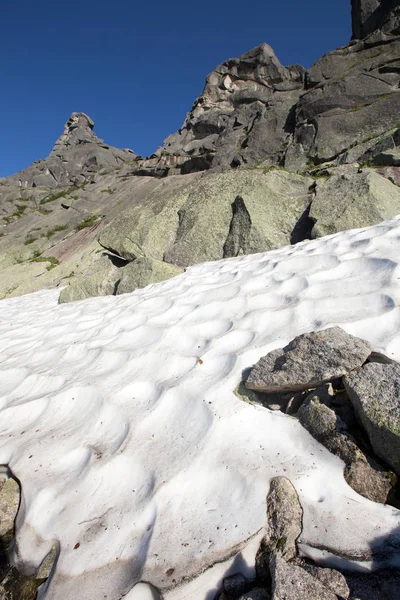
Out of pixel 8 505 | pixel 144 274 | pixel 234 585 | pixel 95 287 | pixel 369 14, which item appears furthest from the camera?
pixel 369 14

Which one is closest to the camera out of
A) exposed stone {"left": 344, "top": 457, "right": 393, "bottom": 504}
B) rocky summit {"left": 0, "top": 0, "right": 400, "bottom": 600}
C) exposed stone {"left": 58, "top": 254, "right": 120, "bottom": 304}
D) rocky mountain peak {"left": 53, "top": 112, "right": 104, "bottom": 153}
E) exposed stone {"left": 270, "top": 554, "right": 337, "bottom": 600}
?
exposed stone {"left": 270, "top": 554, "right": 337, "bottom": 600}

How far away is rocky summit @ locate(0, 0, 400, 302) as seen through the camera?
651 centimetres

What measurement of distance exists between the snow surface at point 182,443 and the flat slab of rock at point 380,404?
234 mm

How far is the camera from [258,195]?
7020mm

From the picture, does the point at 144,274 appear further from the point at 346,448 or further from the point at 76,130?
the point at 76,130

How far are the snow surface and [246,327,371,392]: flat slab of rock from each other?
193 millimetres

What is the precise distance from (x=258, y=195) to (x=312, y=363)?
18.9ft

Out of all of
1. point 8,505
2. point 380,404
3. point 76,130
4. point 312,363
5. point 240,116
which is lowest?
point 8,505

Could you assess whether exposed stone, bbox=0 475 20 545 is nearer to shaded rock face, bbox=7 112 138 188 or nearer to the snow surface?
the snow surface

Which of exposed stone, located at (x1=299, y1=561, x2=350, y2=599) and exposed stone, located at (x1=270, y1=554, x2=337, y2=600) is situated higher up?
exposed stone, located at (x1=270, y1=554, x2=337, y2=600)

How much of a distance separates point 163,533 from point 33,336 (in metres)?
4.15

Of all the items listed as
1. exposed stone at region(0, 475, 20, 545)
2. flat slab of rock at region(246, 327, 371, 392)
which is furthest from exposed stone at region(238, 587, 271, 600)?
exposed stone at region(0, 475, 20, 545)

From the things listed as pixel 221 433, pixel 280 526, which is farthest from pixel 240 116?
pixel 280 526

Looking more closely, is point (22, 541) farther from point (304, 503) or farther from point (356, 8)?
point (356, 8)
